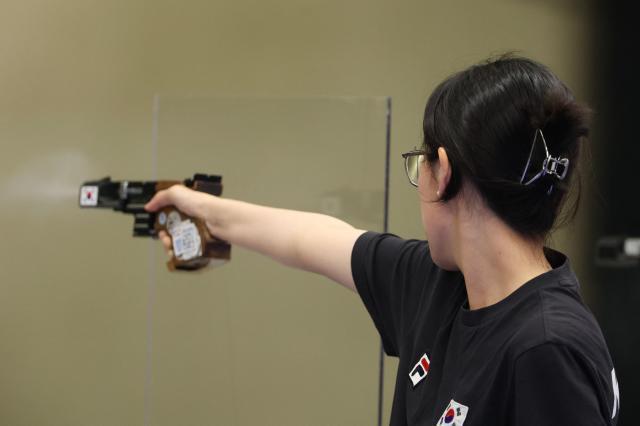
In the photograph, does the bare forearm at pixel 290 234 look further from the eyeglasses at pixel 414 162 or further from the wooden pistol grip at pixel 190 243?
the eyeglasses at pixel 414 162

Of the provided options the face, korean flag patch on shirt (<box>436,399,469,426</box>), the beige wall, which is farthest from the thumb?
korean flag patch on shirt (<box>436,399,469,426</box>)

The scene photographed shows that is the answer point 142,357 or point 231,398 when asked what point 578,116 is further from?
point 142,357

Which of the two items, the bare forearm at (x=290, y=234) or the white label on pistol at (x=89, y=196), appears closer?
the bare forearm at (x=290, y=234)

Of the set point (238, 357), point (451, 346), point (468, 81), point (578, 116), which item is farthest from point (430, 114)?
point (238, 357)

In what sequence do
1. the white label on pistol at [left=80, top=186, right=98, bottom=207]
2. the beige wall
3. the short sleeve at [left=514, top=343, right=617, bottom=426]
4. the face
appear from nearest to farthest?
the short sleeve at [left=514, top=343, right=617, bottom=426] → the face → the white label on pistol at [left=80, top=186, right=98, bottom=207] → the beige wall

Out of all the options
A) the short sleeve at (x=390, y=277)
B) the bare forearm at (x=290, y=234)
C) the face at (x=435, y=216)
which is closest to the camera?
the face at (x=435, y=216)

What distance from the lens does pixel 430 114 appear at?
84cm

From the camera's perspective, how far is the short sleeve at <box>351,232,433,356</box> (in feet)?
3.41

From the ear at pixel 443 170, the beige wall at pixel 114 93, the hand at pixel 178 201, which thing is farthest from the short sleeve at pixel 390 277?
the beige wall at pixel 114 93

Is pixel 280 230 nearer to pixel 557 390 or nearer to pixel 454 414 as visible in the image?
pixel 454 414

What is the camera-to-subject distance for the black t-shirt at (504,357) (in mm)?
673

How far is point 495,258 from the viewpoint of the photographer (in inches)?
32.0

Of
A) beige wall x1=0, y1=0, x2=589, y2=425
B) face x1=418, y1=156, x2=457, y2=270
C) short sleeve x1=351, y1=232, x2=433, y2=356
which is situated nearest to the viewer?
face x1=418, y1=156, x2=457, y2=270

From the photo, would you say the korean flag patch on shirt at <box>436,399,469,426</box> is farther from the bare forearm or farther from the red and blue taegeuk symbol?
the bare forearm
